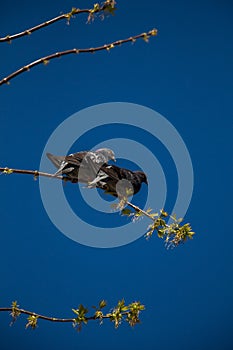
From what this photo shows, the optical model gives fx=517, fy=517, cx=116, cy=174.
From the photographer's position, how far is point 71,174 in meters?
1.96

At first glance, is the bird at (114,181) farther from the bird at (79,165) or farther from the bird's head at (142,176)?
the bird's head at (142,176)

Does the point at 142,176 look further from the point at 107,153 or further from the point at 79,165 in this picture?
the point at 79,165

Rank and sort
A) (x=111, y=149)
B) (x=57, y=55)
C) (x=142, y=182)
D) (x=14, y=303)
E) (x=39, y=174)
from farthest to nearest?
(x=142, y=182) → (x=111, y=149) → (x=14, y=303) → (x=39, y=174) → (x=57, y=55)

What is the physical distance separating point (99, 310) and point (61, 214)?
17.1 inches

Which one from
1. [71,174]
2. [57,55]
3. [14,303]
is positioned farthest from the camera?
[71,174]

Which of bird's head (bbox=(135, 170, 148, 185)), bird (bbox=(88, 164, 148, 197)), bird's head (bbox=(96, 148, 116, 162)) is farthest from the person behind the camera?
bird's head (bbox=(135, 170, 148, 185))

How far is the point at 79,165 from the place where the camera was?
1952 mm

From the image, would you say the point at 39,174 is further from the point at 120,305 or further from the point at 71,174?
the point at 120,305

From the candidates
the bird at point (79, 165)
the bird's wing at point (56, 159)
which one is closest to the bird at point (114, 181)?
the bird at point (79, 165)

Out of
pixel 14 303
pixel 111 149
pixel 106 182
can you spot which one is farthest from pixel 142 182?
pixel 14 303

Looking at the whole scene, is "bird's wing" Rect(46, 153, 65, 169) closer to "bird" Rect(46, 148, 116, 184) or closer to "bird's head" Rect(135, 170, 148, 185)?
"bird" Rect(46, 148, 116, 184)

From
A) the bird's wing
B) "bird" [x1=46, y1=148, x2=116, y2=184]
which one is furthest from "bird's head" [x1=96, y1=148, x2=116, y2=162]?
the bird's wing

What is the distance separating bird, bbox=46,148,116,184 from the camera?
76.1 inches

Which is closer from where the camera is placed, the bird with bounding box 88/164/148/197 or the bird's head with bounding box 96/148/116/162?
the bird with bounding box 88/164/148/197
